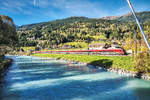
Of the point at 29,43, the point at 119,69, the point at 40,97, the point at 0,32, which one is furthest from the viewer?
the point at 29,43

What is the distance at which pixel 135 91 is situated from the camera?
18297 millimetres

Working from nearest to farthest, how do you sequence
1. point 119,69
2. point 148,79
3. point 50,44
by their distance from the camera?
point 148,79
point 119,69
point 50,44

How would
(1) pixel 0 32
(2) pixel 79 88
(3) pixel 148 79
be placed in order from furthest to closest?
(1) pixel 0 32 → (3) pixel 148 79 → (2) pixel 79 88

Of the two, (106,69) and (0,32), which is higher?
(0,32)

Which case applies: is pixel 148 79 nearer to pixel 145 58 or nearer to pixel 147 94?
pixel 145 58

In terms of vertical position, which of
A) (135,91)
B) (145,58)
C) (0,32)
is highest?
(0,32)

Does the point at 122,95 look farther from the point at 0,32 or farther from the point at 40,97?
the point at 0,32

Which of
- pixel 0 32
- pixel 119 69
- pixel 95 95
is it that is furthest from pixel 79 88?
pixel 0 32

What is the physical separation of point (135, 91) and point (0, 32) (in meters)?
23.3

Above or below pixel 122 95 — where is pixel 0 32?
above

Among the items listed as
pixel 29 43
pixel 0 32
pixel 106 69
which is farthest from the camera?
pixel 29 43

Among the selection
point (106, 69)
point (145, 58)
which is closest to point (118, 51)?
point (106, 69)

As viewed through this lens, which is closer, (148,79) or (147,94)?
(147,94)

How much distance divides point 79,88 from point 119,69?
13543 mm
